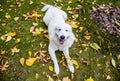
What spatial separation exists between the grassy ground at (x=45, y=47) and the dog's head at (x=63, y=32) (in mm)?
657

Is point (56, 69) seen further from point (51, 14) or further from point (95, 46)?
point (51, 14)

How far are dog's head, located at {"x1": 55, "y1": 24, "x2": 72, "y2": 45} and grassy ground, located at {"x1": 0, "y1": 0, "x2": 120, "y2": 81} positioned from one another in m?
0.66

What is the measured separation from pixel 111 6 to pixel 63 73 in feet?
9.59

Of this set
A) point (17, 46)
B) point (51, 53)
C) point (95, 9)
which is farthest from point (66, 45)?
point (95, 9)

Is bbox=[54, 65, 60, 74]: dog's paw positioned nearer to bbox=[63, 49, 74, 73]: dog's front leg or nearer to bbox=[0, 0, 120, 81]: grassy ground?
bbox=[0, 0, 120, 81]: grassy ground

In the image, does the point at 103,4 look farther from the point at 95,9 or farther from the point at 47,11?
the point at 47,11

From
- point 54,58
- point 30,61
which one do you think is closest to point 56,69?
point 54,58

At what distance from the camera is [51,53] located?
5.12m

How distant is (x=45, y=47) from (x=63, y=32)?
0.91 metres

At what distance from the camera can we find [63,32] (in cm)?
470

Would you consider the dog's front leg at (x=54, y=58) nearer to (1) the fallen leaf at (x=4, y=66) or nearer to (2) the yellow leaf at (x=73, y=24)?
Answer: (1) the fallen leaf at (x=4, y=66)

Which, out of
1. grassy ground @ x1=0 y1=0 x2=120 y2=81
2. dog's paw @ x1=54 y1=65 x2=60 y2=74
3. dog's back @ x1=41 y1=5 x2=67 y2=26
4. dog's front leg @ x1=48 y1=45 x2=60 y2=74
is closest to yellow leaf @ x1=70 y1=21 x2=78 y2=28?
grassy ground @ x1=0 y1=0 x2=120 y2=81

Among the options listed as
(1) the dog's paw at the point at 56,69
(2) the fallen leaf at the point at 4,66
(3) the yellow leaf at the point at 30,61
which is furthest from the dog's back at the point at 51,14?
(2) the fallen leaf at the point at 4,66

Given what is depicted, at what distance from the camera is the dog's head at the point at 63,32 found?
469 cm
